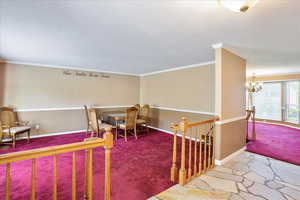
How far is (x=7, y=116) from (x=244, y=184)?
580 cm

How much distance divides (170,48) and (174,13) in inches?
51.4

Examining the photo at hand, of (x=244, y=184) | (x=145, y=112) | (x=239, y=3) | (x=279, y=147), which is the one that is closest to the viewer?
(x=239, y=3)

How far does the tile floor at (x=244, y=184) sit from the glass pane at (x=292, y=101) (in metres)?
4.54

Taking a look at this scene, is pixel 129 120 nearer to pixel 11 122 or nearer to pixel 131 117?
pixel 131 117

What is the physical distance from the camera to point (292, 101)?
609 centimetres

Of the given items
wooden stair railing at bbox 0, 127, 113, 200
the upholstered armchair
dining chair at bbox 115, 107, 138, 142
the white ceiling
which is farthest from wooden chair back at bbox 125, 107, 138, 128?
wooden stair railing at bbox 0, 127, 113, 200

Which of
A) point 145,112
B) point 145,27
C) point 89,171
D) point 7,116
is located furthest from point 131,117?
point 7,116

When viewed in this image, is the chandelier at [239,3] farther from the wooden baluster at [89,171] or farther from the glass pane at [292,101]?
the glass pane at [292,101]

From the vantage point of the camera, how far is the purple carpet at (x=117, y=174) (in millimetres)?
2020

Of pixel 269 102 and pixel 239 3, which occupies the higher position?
pixel 239 3

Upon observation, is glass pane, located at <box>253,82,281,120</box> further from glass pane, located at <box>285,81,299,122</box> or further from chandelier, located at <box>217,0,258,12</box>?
chandelier, located at <box>217,0,258,12</box>

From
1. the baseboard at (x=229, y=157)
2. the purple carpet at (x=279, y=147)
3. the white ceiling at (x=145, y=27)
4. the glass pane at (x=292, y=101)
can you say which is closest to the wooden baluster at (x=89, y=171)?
the white ceiling at (x=145, y=27)

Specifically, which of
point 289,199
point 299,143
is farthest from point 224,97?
point 299,143

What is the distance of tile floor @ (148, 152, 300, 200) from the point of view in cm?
196
